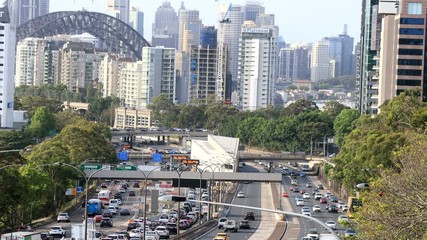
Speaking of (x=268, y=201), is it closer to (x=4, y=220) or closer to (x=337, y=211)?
(x=337, y=211)

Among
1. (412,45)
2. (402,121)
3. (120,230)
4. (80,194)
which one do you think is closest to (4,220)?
(120,230)

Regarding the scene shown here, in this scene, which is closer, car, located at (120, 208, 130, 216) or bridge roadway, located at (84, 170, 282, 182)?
car, located at (120, 208, 130, 216)

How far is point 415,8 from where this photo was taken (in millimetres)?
180125

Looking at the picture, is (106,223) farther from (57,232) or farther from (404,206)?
(404,206)

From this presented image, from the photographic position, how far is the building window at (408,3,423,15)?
17988cm

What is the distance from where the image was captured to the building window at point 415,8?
179875 mm

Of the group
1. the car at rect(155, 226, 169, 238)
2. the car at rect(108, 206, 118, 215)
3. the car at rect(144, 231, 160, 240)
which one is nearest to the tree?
the car at rect(144, 231, 160, 240)

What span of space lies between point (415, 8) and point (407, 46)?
4.97 meters

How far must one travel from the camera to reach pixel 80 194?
5546 inches

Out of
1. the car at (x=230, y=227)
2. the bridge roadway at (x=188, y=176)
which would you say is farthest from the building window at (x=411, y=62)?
the car at (x=230, y=227)

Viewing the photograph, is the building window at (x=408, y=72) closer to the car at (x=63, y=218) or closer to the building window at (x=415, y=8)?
the building window at (x=415, y=8)

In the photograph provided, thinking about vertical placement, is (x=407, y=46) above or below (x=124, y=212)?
above

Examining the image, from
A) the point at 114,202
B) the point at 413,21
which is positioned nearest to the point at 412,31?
the point at 413,21

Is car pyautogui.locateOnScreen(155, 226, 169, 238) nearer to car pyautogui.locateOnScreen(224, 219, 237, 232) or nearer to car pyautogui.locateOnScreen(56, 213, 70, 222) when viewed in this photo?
car pyautogui.locateOnScreen(224, 219, 237, 232)
